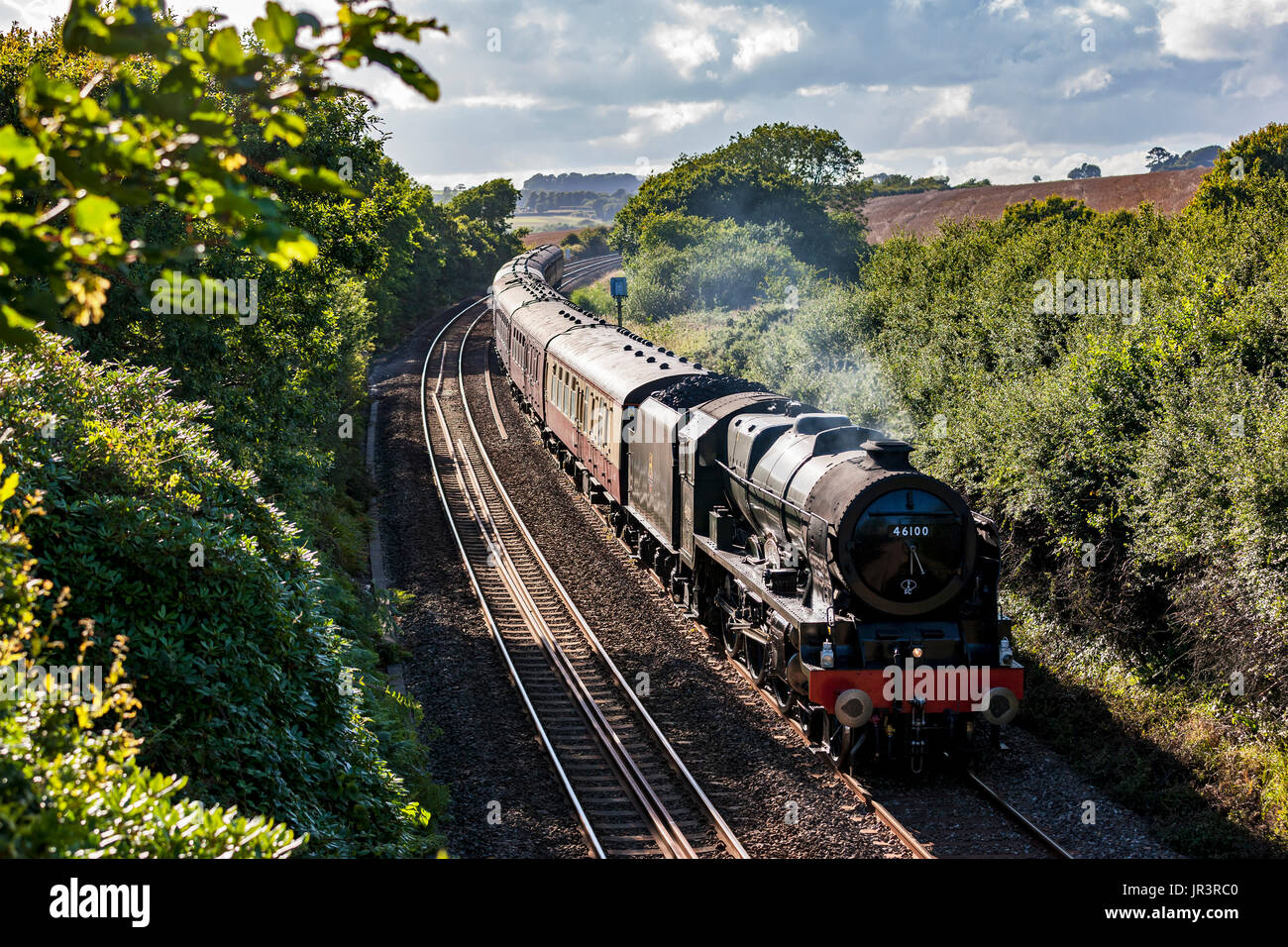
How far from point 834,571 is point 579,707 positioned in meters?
4.48

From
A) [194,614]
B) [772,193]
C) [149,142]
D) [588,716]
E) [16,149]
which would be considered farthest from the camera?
[772,193]

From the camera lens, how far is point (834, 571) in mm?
11508

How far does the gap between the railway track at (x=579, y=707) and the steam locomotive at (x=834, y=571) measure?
76.6 inches

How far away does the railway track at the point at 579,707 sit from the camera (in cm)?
1055

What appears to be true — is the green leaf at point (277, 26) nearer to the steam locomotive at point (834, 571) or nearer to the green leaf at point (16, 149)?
the green leaf at point (16, 149)

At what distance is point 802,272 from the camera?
4638 centimetres

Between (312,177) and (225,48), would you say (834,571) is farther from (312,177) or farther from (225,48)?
(225,48)

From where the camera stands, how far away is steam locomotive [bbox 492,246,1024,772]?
446 inches

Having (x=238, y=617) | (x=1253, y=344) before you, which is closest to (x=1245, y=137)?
(x=1253, y=344)

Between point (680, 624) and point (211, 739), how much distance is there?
1006 cm

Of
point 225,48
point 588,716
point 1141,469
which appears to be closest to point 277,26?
point 225,48

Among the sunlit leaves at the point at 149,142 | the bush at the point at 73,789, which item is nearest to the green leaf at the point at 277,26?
the sunlit leaves at the point at 149,142

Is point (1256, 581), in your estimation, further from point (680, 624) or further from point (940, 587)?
point (680, 624)
